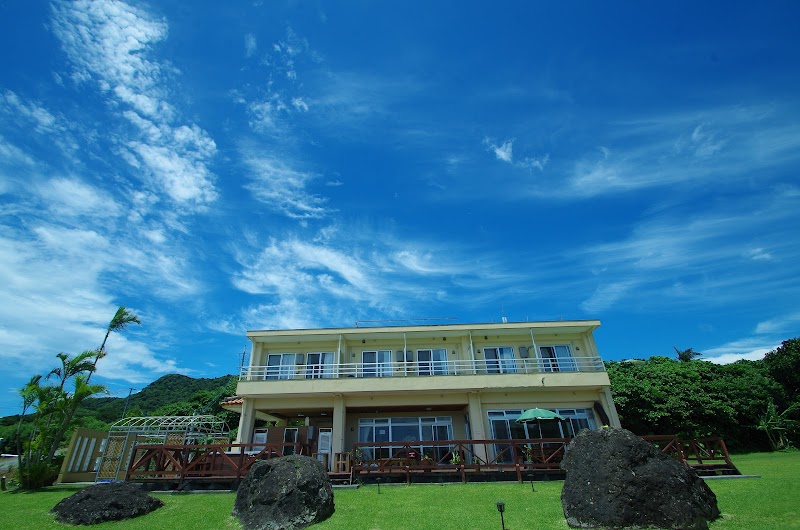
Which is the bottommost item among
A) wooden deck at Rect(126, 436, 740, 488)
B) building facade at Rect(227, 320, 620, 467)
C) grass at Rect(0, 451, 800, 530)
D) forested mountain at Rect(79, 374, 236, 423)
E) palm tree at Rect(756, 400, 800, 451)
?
grass at Rect(0, 451, 800, 530)

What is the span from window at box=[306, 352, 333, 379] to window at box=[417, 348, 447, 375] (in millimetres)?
4668

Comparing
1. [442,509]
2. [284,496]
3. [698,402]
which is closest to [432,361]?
[442,509]

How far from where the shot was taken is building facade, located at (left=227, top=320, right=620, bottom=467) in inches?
765

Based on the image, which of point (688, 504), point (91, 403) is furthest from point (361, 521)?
point (91, 403)

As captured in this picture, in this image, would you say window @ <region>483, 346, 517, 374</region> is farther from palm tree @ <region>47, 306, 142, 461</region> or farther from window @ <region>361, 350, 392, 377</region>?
palm tree @ <region>47, 306, 142, 461</region>

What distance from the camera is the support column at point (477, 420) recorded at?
18.8m

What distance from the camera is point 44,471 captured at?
15516mm

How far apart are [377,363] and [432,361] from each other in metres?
2.94

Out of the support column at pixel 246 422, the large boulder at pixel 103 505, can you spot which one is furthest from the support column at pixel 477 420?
the large boulder at pixel 103 505

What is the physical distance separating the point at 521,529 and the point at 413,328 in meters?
14.0

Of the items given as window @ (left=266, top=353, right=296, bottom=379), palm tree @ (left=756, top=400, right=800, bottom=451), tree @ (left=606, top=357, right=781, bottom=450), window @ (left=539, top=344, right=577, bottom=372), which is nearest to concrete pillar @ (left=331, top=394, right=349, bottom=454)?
window @ (left=266, top=353, right=296, bottom=379)

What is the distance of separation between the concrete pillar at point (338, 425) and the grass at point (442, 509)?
6114 mm

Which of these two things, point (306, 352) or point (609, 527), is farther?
point (306, 352)

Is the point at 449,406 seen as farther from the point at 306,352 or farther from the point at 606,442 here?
the point at 606,442
